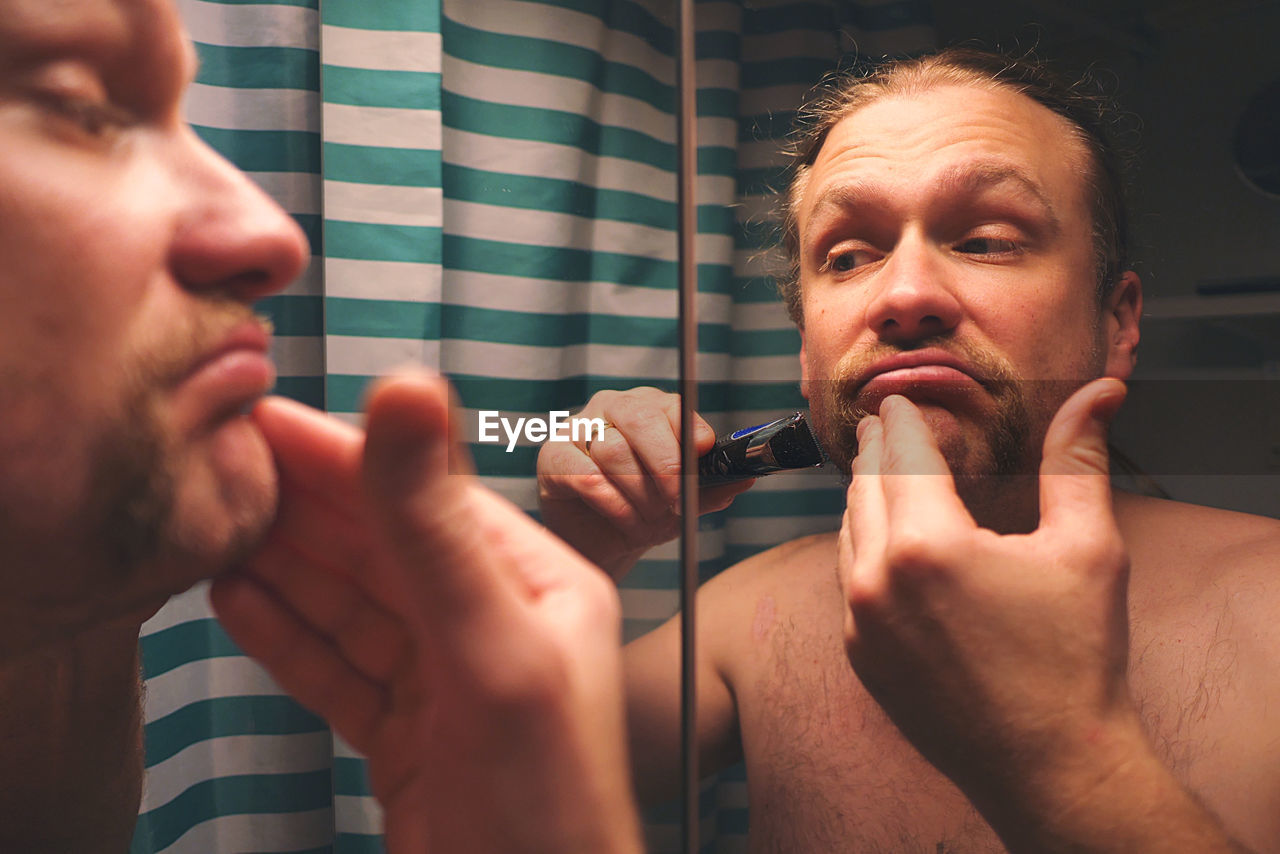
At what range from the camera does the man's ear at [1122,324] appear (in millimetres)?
560

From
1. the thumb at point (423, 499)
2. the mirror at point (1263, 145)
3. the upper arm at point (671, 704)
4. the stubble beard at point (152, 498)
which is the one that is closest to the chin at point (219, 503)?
the stubble beard at point (152, 498)

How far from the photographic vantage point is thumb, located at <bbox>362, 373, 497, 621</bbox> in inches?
15.4

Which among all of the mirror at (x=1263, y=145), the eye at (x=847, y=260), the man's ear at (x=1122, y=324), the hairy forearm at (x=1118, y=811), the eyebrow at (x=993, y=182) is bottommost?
the hairy forearm at (x=1118, y=811)

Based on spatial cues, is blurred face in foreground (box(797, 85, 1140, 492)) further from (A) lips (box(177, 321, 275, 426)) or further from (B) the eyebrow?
(A) lips (box(177, 321, 275, 426))

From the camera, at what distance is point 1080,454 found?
0.56 metres

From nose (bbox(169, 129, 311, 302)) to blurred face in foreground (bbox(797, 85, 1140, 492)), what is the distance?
438 millimetres

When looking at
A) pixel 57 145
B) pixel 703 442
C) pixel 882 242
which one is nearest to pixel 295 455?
pixel 57 145

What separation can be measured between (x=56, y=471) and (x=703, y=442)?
17.8 inches

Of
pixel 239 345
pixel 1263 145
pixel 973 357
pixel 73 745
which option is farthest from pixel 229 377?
pixel 1263 145

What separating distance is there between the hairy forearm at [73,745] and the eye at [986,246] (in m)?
0.65

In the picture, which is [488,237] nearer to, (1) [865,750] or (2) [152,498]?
(2) [152,498]

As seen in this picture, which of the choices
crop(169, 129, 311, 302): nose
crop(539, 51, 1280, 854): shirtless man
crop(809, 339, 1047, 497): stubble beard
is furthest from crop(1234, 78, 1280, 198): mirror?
crop(169, 129, 311, 302): nose

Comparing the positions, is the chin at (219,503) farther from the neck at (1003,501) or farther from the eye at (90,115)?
the neck at (1003,501)

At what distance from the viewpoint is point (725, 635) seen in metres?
0.66
